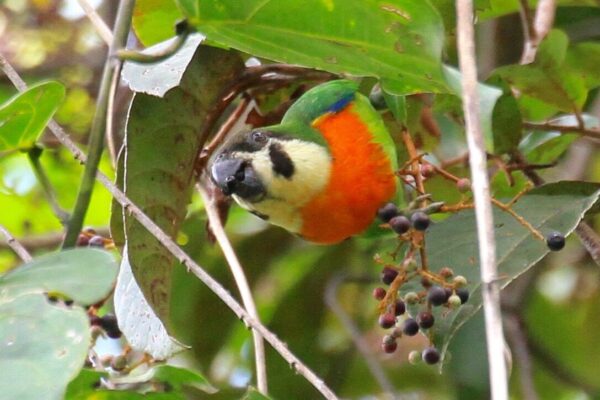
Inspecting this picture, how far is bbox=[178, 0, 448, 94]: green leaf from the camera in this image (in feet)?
3.55

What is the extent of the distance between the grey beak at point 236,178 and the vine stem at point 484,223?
0.62 metres

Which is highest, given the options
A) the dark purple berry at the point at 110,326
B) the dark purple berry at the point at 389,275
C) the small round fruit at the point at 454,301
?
the dark purple berry at the point at 389,275

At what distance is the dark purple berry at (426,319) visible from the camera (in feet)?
3.96

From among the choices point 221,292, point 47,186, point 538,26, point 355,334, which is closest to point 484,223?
point 221,292

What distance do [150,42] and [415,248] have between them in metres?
0.70

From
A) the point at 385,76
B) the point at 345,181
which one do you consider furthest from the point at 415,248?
the point at 345,181

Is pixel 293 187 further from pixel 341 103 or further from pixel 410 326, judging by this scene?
pixel 410 326

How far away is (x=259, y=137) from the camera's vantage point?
5.14 feet

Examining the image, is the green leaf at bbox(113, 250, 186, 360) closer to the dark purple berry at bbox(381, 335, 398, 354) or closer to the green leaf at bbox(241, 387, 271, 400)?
the green leaf at bbox(241, 387, 271, 400)

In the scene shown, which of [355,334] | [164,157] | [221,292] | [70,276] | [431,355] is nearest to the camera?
[70,276]

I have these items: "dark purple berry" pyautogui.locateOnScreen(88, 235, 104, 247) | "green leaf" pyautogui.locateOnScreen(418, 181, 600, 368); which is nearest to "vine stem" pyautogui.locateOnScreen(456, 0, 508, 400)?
"green leaf" pyautogui.locateOnScreen(418, 181, 600, 368)

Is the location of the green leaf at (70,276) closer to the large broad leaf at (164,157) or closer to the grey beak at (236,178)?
the large broad leaf at (164,157)

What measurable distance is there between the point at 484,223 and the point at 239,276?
2.31 ft

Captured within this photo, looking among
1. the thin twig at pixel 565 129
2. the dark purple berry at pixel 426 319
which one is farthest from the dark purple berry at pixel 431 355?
the thin twig at pixel 565 129
